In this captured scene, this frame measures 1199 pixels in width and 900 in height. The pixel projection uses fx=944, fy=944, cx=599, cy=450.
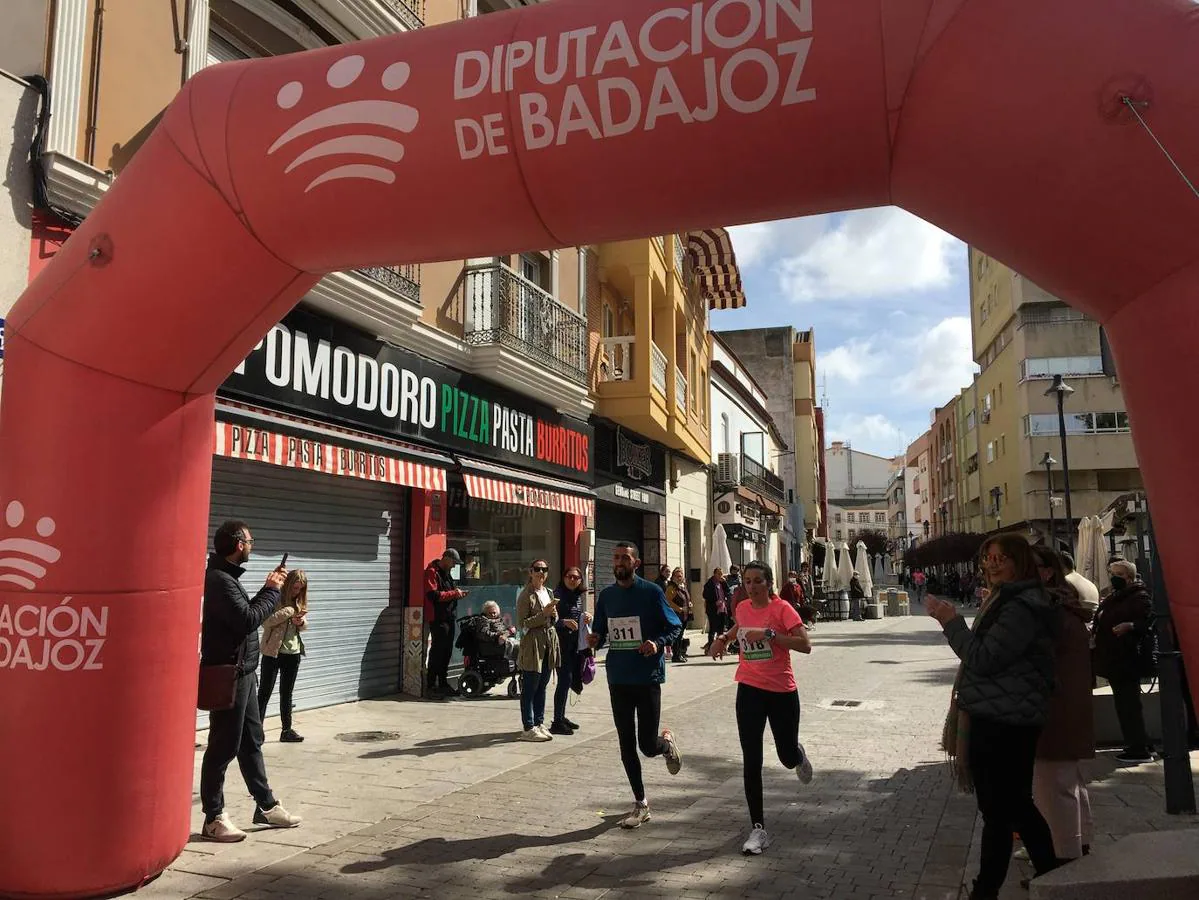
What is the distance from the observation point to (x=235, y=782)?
7008 mm

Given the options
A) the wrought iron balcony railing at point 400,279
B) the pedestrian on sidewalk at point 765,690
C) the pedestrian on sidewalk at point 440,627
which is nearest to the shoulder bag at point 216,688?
the pedestrian on sidewalk at point 765,690

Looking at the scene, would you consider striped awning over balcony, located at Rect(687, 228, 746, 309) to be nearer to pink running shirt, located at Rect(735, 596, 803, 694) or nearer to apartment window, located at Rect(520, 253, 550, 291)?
apartment window, located at Rect(520, 253, 550, 291)

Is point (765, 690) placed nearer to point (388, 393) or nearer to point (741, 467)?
point (388, 393)

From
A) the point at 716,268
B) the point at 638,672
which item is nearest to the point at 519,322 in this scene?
the point at 638,672

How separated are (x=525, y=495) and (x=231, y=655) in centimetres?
960

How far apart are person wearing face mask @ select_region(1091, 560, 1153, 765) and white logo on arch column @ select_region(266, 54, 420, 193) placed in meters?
7.00

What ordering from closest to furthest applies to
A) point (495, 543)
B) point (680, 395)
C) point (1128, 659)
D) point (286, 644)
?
point (1128, 659)
point (286, 644)
point (495, 543)
point (680, 395)

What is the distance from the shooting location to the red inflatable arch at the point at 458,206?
3.20m

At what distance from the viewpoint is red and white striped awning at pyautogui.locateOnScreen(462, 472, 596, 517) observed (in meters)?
13.4

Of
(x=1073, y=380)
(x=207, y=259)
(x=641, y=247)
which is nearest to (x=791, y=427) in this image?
(x=1073, y=380)

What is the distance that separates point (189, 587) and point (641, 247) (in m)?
15.3

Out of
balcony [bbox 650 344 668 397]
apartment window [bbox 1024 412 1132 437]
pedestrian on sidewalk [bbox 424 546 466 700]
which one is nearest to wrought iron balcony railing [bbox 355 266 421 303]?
pedestrian on sidewalk [bbox 424 546 466 700]

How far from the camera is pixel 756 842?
5387 millimetres

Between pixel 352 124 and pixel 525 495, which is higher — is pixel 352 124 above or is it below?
above
